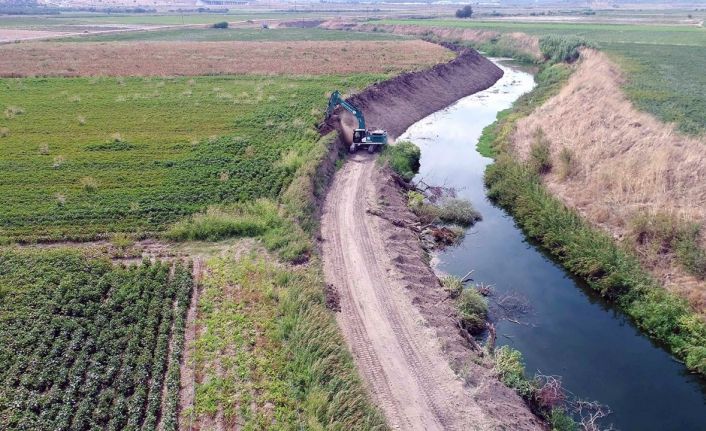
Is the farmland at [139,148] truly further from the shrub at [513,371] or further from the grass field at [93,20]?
the grass field at [93,20]

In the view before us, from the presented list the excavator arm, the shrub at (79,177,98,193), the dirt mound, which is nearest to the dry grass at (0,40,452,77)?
the dirt mound

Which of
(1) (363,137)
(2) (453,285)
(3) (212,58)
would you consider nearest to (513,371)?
(2) (453,285)

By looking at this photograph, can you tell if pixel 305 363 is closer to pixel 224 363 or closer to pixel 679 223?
pixel 224 363

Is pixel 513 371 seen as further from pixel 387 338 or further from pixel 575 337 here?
pixel 575 337

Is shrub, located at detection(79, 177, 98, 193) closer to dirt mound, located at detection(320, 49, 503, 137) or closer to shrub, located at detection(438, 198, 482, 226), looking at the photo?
dirt mound, located at detection(320, 49, 503, 137)

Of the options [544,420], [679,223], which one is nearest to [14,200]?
[544,420]

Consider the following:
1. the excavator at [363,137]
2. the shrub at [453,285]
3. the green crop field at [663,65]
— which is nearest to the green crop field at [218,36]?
the green crop field at [663,65]
